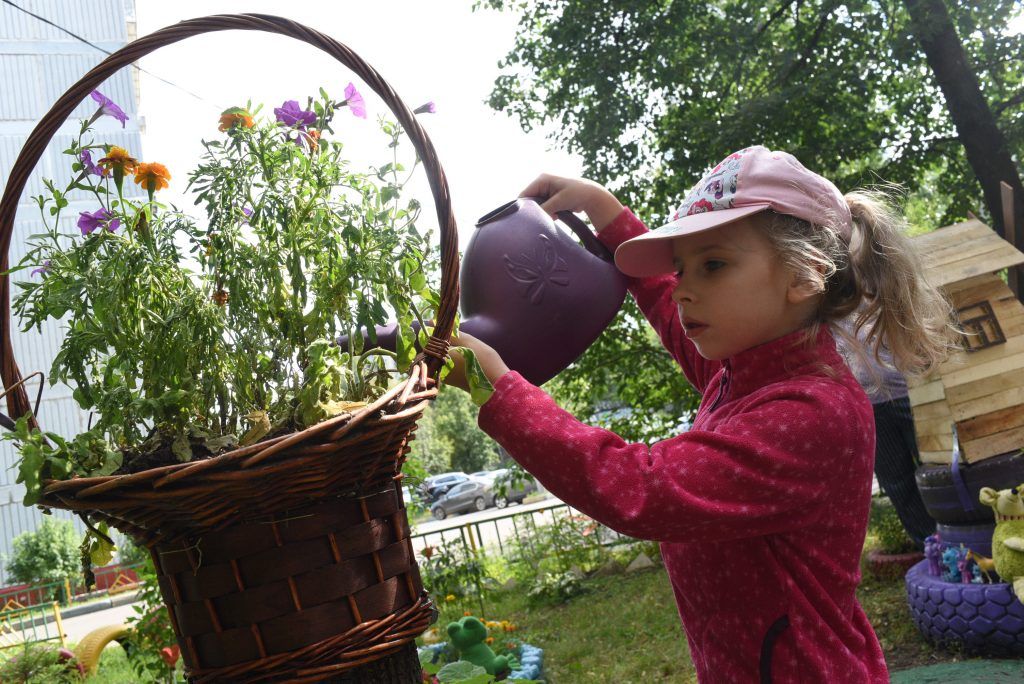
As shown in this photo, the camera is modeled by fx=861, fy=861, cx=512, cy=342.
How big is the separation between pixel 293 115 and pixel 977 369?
3432mm

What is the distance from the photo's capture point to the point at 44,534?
13297mm

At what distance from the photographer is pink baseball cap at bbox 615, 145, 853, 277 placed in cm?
126

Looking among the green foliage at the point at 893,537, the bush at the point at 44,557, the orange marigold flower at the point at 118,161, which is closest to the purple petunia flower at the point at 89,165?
the orange marigold flower at the point at 118,161

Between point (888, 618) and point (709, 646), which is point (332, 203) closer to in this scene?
point (709, 646)

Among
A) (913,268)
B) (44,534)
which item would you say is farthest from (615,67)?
(44,534)

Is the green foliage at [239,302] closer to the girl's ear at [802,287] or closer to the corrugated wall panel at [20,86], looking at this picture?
the girl's ear at [802,287]

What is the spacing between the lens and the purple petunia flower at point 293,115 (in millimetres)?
1098

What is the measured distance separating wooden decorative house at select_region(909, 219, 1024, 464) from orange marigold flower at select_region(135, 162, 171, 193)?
3235mm

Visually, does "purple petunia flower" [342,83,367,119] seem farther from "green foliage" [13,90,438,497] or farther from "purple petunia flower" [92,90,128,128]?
"purple petunia flower" [92,90,128,128]

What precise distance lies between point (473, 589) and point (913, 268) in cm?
564

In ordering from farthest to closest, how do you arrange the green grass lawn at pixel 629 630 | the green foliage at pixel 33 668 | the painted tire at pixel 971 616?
the green foliage at pixel 33 668
the green grass lawn at pixel 629 630
the painted tire at pixel 971 616

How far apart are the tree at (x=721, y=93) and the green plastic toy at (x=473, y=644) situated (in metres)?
3.21

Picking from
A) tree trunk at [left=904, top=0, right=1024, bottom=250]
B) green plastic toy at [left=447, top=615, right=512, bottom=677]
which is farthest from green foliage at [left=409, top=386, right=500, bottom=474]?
green plastic toy at [left=447, top=615, right=512, bottom=677]

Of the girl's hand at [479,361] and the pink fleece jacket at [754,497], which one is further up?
the girl's hand at [479,361]
